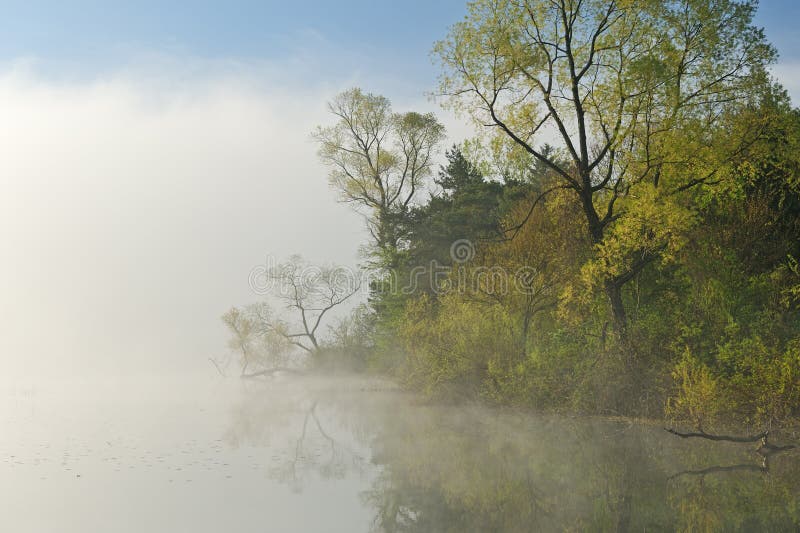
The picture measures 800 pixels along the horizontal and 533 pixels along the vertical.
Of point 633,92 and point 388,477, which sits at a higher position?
point 633,92

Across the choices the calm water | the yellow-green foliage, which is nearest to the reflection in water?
the calm water

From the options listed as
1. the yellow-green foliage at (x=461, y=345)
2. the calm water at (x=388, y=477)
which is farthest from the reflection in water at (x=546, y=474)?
the yellow-green foliage at (x=461, y=345)

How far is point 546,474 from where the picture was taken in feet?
39.0

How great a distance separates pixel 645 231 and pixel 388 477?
10.5 m

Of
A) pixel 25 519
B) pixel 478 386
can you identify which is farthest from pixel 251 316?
pixel 25 519

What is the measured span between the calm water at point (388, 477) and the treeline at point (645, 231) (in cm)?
154

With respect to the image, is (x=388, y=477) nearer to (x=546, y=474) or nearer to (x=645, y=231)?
(x=546, y=474)

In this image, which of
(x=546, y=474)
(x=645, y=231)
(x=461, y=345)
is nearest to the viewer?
(x=546, y=474)

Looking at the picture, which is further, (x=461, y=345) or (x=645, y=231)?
(x=461, y=345)

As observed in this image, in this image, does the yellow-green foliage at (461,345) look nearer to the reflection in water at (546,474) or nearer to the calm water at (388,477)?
the calm water at (388,477)

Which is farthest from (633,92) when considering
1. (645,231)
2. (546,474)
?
(546,474)

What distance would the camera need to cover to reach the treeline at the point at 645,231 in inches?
697

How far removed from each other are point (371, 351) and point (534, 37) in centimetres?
2443

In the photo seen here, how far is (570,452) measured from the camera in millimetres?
14125
